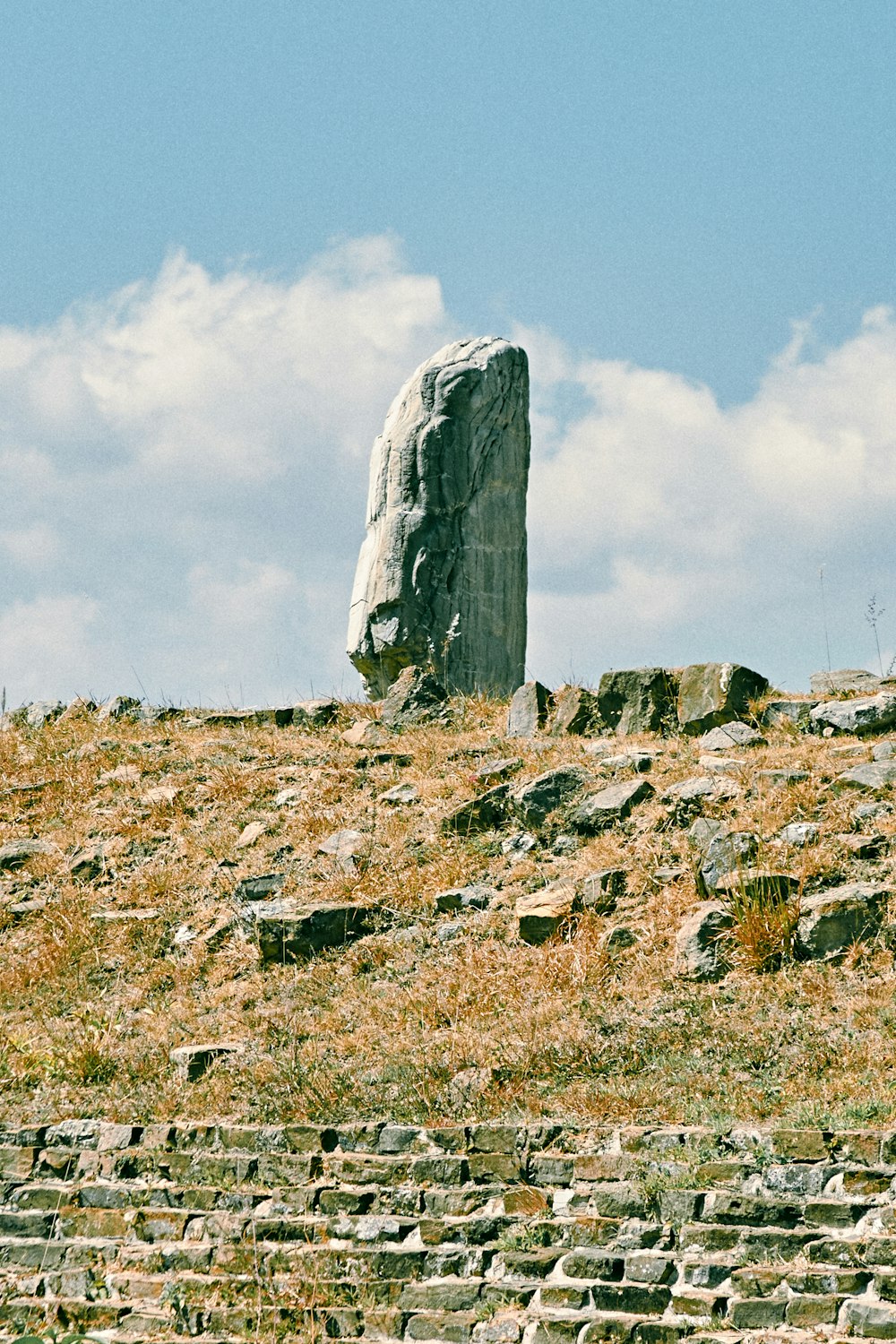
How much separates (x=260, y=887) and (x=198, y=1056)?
183cm

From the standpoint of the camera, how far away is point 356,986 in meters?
8.09

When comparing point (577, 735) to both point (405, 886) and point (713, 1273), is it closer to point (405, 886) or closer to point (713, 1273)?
point (405, 886)

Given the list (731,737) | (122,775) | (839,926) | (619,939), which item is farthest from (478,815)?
Answer: (122,775)

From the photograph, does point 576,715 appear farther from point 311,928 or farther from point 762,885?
point 762,885

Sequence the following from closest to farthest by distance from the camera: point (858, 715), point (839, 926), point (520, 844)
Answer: point (839, 926), point (520, 844), point (858, 715)

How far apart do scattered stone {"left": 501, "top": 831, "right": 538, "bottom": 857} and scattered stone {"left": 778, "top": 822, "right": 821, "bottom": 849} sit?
156 cm

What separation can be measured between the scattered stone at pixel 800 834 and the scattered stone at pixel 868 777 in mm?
428

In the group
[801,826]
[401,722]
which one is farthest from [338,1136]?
[401,722]

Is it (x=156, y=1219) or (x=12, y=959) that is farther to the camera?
(x=12, y=959)

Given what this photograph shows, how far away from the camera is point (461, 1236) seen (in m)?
5.63

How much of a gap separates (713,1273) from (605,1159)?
0.83 meters

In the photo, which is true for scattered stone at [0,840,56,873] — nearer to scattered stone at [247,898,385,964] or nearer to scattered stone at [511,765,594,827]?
scattered stone at [247,898,385,964]

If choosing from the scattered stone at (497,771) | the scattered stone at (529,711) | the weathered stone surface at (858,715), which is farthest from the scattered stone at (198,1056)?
the weathered stone surface at (858,715)

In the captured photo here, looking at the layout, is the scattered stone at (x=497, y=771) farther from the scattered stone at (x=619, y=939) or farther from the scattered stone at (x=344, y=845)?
the scattered stone at (x=619, y=939)
